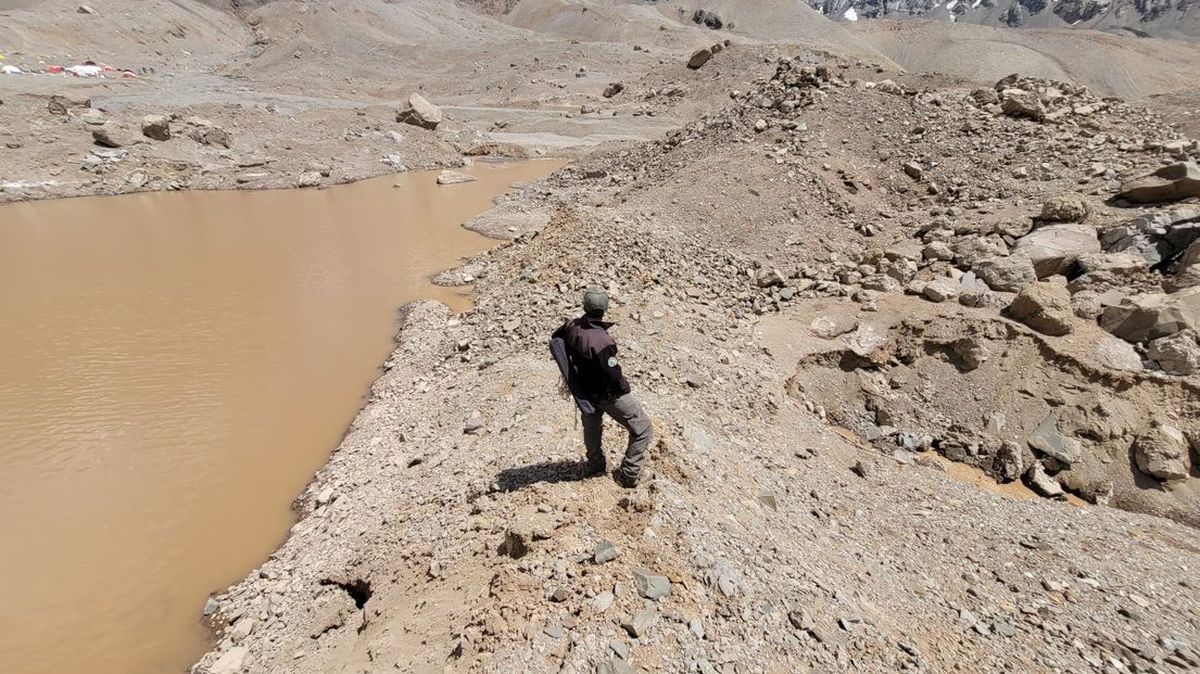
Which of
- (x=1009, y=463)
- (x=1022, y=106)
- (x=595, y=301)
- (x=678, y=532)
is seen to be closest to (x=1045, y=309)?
(x=1009, y=463)

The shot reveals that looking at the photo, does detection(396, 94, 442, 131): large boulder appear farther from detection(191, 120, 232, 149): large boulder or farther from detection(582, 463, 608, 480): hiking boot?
detection(582, 463, 608, 480): hiking boot

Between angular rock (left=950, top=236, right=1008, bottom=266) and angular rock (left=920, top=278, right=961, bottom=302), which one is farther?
angular rock (left=950, top=236, right=1008, bottom=266)

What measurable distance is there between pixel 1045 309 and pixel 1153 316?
43.4 inches

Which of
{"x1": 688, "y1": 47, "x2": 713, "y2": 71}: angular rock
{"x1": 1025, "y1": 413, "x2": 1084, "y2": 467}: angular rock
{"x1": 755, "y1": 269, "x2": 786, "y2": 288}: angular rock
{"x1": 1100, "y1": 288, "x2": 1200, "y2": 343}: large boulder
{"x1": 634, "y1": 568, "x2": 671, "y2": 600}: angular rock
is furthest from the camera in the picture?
{"x1": 688, "y1": 47, "x2": 713, "y2": 71}: angular rock

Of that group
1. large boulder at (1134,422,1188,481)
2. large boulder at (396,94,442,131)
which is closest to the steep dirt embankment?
large boulder at (1134,422,1188,481)

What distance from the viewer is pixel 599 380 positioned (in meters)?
4.45

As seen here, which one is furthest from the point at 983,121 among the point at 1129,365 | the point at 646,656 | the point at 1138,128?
the point at 646,656

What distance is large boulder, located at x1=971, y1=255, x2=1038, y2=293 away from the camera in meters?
8.86

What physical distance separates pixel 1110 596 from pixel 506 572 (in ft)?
16.3

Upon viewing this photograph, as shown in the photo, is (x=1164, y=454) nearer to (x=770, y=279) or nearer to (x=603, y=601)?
(x=770, y=279)

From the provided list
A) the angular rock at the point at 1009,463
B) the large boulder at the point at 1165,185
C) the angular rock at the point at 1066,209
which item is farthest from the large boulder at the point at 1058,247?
the angular rock at the point at 1009,463

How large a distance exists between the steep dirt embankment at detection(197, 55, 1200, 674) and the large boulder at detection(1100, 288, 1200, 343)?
40 centimetres

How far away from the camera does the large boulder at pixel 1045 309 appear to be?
768 cm

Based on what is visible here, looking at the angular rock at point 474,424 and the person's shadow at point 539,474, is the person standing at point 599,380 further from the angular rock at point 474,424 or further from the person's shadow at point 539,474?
the angular rock at point 474,424
